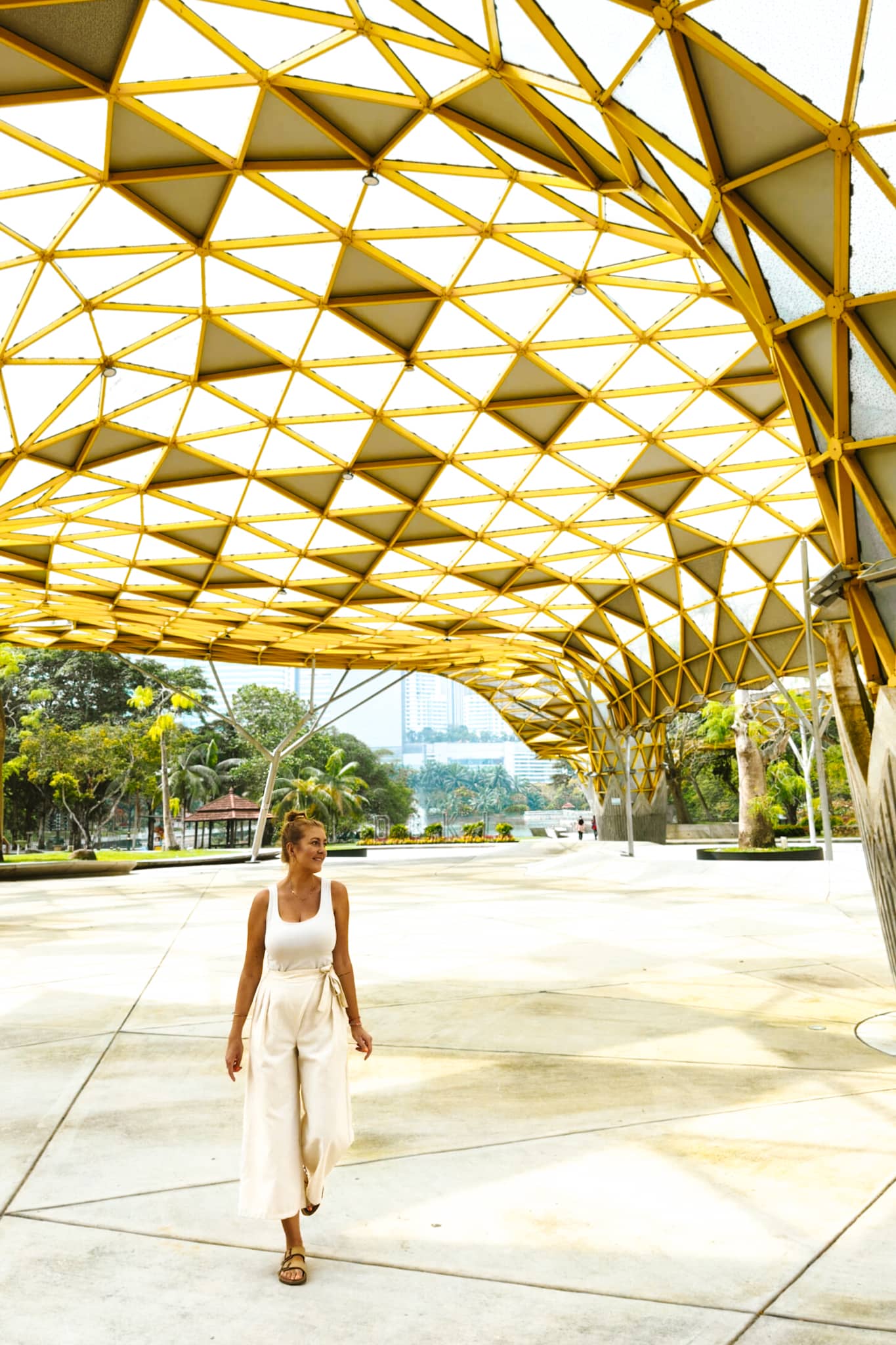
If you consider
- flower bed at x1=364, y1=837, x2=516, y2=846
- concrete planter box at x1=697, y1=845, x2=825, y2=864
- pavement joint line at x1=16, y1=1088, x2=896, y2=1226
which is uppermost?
concrete planter box at x1=697, y1=845, x2=825, y2=864

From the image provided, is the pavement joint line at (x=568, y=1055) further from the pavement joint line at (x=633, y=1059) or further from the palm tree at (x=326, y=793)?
the palm tree at (x=326, y=793)

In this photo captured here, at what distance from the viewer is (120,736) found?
65250 mm

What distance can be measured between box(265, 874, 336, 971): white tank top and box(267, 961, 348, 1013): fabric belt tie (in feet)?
0.05

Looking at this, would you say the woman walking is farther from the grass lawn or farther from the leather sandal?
the grass lawn

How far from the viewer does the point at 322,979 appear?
5160mm

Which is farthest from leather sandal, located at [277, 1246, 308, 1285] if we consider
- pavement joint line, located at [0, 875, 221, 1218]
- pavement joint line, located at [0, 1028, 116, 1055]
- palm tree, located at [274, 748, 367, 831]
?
palm tree, located at [274, 748, 367, 831]

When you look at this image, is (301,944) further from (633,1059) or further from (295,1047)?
(633,1059)

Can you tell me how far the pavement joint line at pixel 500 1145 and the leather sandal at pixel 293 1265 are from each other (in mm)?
1262

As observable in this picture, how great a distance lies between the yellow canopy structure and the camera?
30.8 ft

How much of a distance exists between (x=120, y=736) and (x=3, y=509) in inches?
1672

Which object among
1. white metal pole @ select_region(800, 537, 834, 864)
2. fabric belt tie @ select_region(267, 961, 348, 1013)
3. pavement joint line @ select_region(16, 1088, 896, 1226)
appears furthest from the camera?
white metal pole @ select_region(800, 537, 834, 864)

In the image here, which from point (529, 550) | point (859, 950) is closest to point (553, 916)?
point (859, 950)

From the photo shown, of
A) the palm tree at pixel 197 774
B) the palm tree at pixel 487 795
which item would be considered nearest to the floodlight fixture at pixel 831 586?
the palm tree at pixel 197 774

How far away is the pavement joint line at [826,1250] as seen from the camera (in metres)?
4.22
